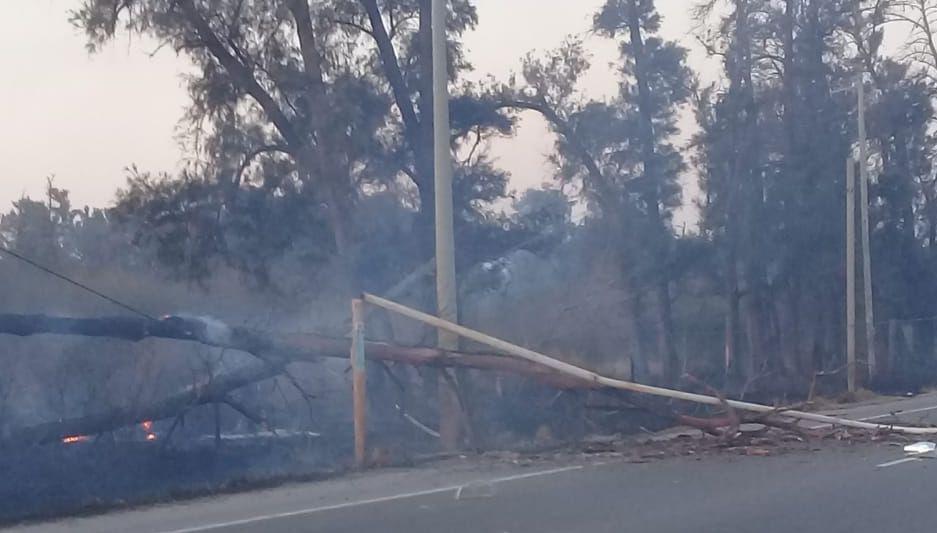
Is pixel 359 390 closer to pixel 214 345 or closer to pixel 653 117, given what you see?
pixel 214 345

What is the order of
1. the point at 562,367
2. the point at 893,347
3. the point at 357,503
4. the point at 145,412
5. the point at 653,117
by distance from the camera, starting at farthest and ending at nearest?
1. the point at 893,347
2. the point at 653,117
3. the point at 145,412
4. the point at 562,367
5. the point at 357,503

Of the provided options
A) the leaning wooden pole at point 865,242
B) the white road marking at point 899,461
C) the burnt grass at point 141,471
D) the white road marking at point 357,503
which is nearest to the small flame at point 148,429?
the burnt grass at point 141,471

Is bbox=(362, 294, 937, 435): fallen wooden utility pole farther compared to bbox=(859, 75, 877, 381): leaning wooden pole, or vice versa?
bbox=(859, 75, 877, 381): leaning wooden pole

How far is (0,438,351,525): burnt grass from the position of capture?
14672 mm

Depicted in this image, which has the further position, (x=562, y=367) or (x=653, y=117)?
(x=653, y=117)

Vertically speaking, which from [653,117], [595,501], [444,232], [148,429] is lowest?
[595,501]

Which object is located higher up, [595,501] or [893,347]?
[893,347]

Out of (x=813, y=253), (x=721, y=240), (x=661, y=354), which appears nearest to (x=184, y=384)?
(x=661, y=354)

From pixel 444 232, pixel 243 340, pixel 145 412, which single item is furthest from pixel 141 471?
pixel 444 232

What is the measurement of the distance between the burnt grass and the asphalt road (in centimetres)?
64

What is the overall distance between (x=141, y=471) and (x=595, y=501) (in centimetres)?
755

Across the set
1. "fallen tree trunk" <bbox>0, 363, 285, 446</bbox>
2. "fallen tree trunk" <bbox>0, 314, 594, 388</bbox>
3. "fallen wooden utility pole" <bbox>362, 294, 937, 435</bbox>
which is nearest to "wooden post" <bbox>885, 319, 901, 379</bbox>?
"fallen wooden utility pole" <bbox>362, 294, 937, 435</bbox>

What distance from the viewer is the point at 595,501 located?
13.4 meters

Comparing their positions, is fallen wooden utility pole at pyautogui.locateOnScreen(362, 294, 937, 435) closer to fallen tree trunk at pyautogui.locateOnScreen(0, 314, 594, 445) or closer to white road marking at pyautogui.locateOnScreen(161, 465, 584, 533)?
fallen tree trunk at pyautogui.locateOnScreen(0, 314, 594, 445)
